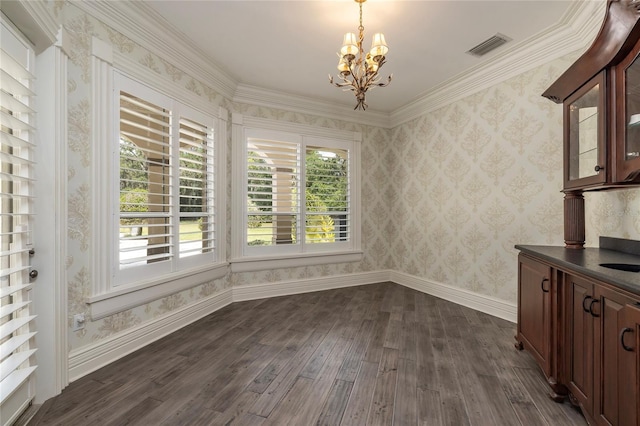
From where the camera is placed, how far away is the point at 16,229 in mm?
1717

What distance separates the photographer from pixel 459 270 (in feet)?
12.8

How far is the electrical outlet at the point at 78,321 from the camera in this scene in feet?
6.90

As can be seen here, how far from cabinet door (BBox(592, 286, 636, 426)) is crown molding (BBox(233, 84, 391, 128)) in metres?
3.95

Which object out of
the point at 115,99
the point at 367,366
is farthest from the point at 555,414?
the point at 115,99

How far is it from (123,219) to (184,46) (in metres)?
1.88

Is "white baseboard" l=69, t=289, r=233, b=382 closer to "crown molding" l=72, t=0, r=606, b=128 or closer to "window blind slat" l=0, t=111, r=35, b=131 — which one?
"window blind slat" l=0, t=111, r=35, b=131

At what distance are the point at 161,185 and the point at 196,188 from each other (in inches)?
18.7

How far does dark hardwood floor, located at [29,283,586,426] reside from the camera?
67.6 inches

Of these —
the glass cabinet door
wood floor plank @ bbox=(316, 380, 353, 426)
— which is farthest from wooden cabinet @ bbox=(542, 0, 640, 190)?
wood floor plank @ bbox=(316, 380, 353, 426)

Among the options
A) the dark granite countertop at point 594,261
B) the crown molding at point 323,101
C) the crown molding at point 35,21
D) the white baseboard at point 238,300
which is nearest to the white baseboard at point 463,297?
the white baseboard at point 238,300

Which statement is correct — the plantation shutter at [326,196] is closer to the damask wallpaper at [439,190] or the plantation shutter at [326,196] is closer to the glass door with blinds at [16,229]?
the damask wallpaper at [439,190]

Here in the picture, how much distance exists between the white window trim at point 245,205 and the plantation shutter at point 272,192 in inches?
5.1

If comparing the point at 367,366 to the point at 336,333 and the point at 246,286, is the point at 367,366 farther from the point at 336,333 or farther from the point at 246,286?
the point at 246,286

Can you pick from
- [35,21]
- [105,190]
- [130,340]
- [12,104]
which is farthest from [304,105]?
[130,340]
